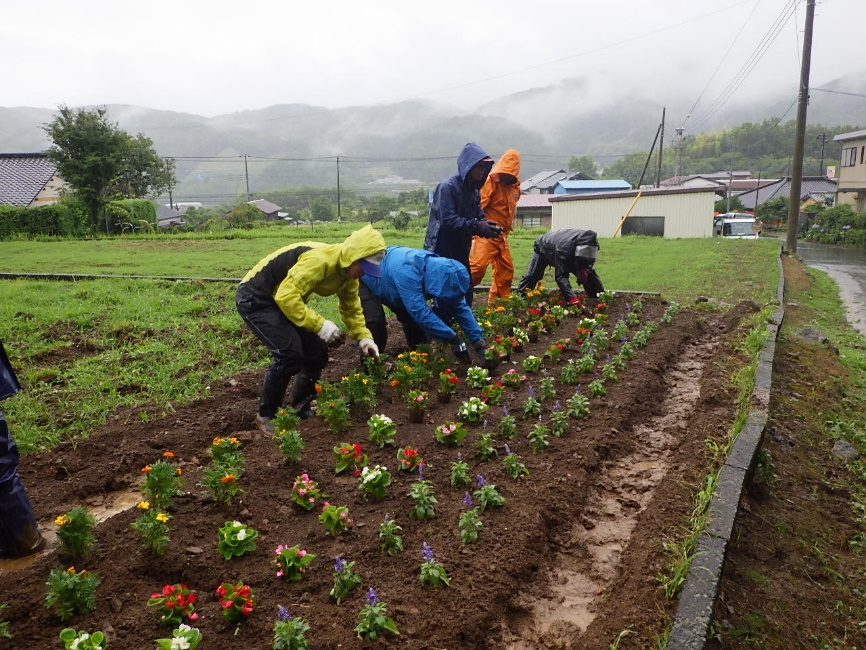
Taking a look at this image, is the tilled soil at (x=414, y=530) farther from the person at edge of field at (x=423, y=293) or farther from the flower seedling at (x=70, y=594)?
the person at edge of field at (x=423, y=293)

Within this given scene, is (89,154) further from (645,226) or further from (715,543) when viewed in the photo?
(715,543)

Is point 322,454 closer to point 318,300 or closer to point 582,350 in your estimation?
point 582,350

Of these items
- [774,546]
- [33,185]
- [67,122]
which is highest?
[67,122]

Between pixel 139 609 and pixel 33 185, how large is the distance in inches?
1167

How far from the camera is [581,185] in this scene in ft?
165

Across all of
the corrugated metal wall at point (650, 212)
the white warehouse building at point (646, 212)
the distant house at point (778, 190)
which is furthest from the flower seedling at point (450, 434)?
the distant house at point (778, 190)

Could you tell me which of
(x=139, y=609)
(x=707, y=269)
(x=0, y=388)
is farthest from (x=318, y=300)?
(x=707, y=269)

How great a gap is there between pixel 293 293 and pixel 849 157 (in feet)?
124

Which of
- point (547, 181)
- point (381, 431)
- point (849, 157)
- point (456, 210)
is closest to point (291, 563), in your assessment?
point (381, 431)

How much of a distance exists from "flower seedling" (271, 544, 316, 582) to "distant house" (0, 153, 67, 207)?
27.0 metres

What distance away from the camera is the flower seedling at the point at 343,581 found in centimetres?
249

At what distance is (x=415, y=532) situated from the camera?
118 inches

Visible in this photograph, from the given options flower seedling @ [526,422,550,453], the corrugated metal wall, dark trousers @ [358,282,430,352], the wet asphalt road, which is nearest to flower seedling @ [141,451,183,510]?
flower seedling @ [526,422,550,453]

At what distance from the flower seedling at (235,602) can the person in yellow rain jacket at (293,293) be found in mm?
1907
